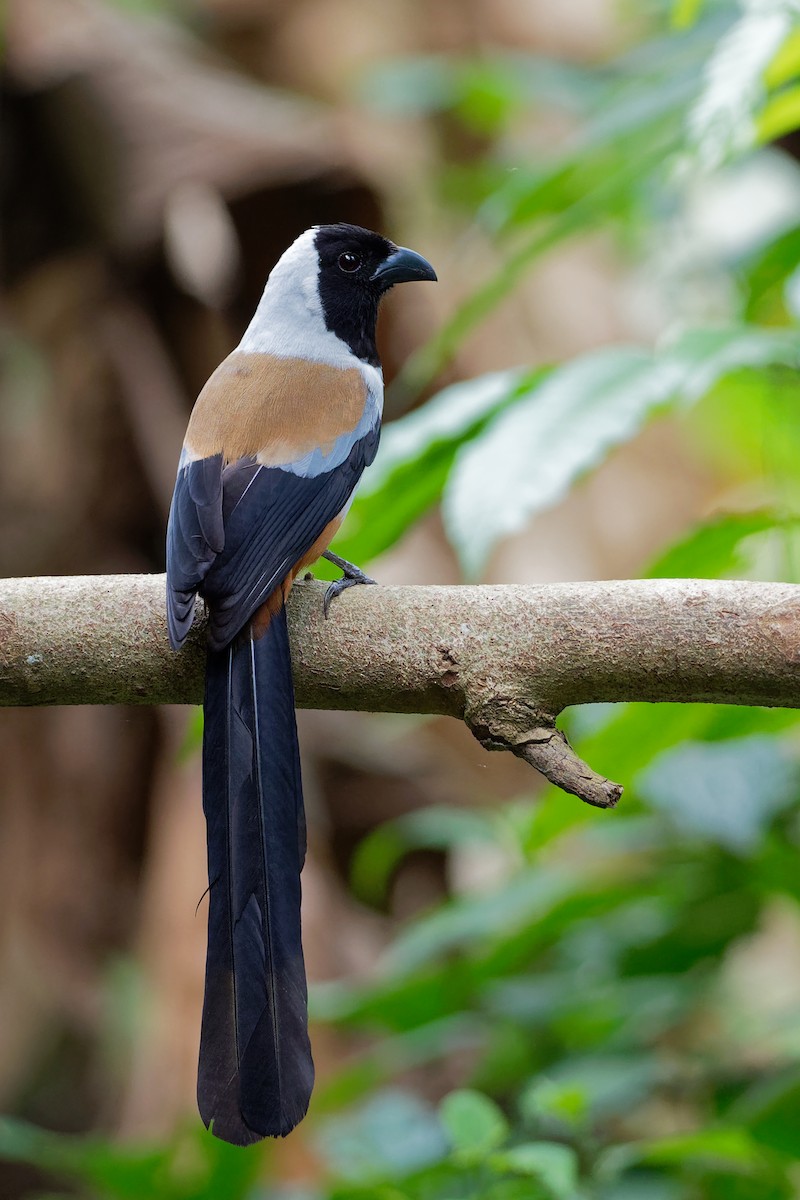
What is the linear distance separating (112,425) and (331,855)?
175 centimetres

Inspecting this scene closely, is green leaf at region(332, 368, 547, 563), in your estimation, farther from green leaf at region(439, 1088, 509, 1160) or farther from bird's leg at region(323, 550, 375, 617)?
green leaf at region(439, 1088, 509, 1160)

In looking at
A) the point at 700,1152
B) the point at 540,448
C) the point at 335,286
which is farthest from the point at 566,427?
the point at 700,1152

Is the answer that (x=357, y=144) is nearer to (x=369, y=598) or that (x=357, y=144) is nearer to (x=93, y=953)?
(x=93, y=953)

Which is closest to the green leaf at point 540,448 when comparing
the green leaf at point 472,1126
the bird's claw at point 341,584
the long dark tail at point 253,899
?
the bird's claw at point 341,584

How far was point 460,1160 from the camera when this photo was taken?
76.9 inches

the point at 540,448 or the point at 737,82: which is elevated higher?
the point at 737,82

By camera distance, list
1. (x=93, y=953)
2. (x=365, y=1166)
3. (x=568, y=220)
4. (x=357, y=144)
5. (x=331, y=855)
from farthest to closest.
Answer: (x=357, y=144), (x=93, y=953), (x=331, y=855), (x=568, y=220), (x=365, y=1166)

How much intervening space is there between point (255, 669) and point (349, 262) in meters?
1.36

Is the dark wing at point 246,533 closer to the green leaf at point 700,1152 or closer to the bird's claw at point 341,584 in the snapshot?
the bird's claw at point 341,584

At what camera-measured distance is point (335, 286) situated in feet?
9.51

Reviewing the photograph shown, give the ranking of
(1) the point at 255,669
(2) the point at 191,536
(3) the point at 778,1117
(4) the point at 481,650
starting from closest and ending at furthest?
(4) the point at 481,650 → (1) the point at 255,669 → (2) the point at 191,536 → (3) the point at 778,1117

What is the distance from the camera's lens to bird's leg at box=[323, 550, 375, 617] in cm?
195

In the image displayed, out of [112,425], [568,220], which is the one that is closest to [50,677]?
[568,220]

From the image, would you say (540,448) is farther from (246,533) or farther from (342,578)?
→ (246,533)
